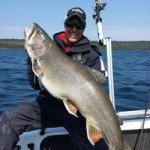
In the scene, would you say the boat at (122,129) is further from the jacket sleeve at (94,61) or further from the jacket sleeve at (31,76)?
the jacket sleeve at (31,76)

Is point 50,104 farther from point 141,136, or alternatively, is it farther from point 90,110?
point 141,136

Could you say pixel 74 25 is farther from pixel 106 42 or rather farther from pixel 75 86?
pixel 75 86

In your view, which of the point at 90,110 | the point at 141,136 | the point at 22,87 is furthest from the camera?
the point at 22,87

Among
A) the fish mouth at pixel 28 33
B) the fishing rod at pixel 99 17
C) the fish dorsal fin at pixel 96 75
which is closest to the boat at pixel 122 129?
the fishing rod at pixel 99 17

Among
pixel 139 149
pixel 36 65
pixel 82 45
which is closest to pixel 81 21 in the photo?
pixel 82 45

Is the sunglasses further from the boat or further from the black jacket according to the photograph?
the boat

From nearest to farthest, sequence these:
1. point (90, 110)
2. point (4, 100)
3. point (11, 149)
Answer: point (90, 110), point (11, 149), point (4, 100)
